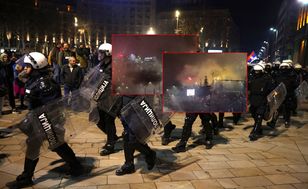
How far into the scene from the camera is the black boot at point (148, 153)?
5.55m

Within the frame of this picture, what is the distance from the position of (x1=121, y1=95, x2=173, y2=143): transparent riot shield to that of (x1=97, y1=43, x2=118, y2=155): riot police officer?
1134 mm

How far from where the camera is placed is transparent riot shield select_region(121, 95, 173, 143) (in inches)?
204

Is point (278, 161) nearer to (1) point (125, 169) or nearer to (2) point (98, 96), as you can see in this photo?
(1) point (125, 169)

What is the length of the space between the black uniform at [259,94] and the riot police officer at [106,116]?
3.67 m

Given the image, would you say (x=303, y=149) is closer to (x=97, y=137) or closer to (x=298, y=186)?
(x=298, y=186)

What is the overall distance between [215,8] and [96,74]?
97657 mm

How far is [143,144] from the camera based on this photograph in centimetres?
559

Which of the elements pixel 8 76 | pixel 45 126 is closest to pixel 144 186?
pixel 45 126

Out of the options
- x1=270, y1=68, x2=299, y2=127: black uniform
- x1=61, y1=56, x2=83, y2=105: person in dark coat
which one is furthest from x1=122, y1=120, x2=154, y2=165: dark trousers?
x1=270, y1=68, x2=299, y2=127: black uniform

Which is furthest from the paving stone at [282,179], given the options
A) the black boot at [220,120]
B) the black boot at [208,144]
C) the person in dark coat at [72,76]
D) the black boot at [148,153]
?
the person in dark coat at [72,76]

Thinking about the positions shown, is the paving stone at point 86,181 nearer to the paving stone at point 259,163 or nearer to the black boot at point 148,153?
the black boot at point 148,153

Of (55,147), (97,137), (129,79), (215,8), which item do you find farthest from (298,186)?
(215,8)

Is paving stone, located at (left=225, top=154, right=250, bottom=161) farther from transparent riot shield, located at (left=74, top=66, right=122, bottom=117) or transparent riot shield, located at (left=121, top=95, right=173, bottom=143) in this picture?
transparent riot shield, located at (left=74, top=66, right=122, bottom=117)

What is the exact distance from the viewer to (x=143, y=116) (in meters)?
5.21
